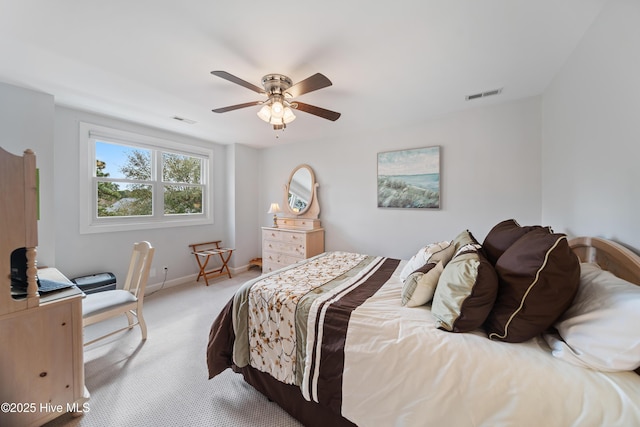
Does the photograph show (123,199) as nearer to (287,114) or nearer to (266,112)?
(266,112)

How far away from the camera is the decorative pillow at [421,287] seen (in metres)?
1.40

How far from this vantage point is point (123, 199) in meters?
3.26

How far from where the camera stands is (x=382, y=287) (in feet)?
5.74

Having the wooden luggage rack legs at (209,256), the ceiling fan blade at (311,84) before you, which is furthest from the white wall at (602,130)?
the wooden luggage rack legs at (209,256)

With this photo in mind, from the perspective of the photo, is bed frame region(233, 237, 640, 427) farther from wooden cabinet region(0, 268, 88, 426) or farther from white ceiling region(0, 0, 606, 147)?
white ceiling region(0, 0, 606, 147)

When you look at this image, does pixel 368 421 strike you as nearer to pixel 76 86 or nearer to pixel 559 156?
pixel 559 156

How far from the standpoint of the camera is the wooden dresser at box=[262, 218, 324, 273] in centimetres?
365

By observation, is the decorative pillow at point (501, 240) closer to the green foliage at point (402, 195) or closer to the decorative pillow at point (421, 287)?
the decorative pillow at point (421, 287)

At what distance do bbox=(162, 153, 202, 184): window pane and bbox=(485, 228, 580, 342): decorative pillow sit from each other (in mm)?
4290

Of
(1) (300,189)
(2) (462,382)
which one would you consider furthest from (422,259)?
(1) (300,189)

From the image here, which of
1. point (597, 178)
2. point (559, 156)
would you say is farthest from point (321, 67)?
point (559, 156)

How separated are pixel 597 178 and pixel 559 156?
0.74m

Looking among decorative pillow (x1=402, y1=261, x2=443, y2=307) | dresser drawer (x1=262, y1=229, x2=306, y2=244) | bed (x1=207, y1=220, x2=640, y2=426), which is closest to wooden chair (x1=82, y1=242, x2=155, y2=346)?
bed (x1=207, y1=220, x2=640, y2=426)

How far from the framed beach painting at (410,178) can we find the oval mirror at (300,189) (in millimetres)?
1230
